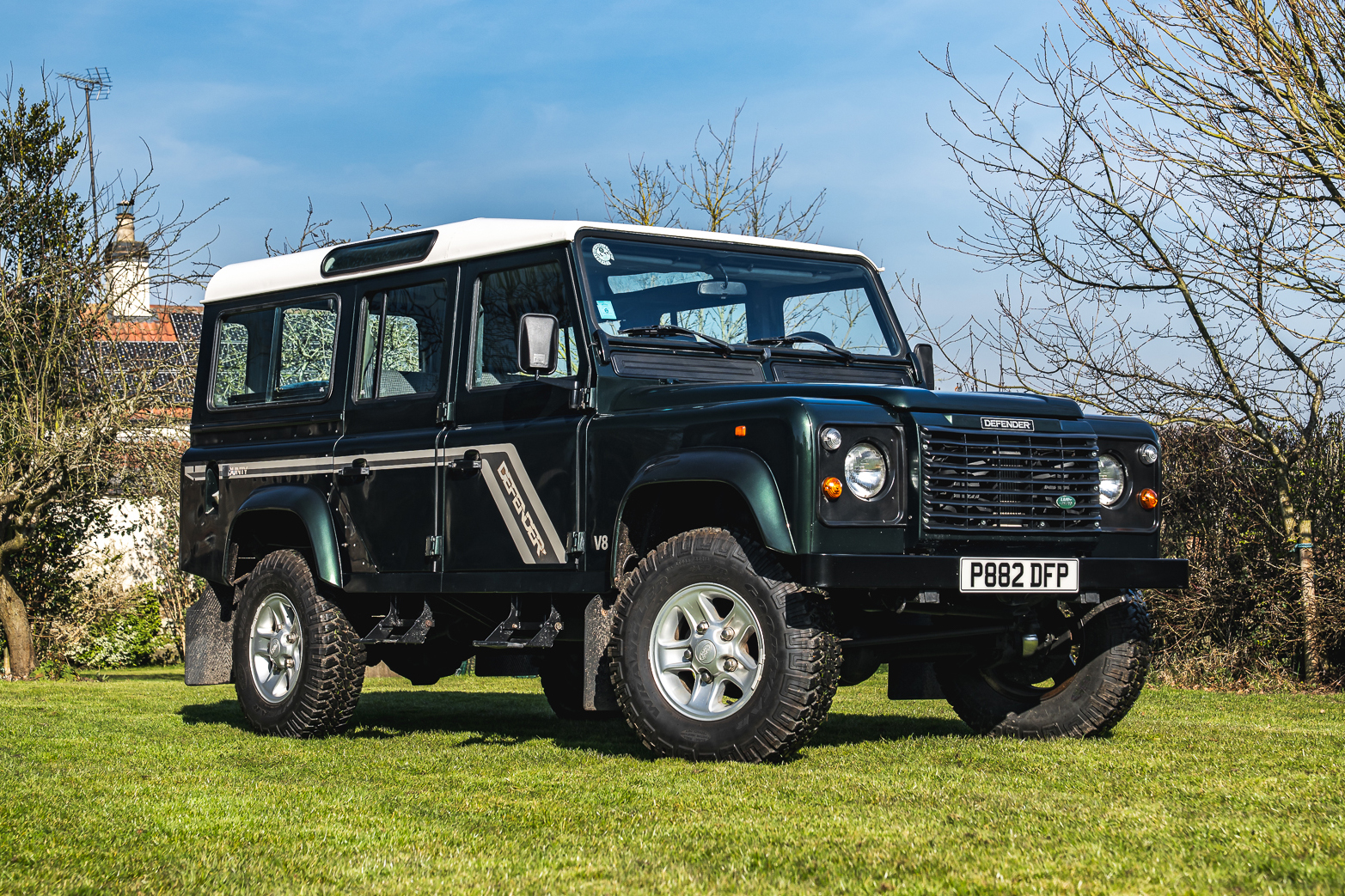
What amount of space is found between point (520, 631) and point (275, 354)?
2.72 m

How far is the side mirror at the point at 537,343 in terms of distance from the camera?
738 centimetres

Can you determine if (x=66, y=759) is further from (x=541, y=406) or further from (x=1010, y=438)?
(x=1010, y=438)

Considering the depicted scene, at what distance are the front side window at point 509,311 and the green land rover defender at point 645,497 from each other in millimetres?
18

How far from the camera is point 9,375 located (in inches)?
694

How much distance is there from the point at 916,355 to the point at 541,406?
223 cm

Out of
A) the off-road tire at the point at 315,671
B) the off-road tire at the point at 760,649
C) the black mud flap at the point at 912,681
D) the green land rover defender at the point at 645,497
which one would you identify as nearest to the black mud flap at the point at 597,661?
the green land rover defender at the point at 645,497

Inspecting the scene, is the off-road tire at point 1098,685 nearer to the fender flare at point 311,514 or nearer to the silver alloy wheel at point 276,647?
the fender flare at point 311,514

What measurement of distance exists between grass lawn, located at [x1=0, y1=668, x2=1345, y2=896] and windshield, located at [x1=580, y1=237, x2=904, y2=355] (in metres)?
2.14

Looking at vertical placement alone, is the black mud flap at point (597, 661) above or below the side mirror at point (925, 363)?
below

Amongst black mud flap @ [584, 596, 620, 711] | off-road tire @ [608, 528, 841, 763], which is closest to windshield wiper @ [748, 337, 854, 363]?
off-road tire @ [608, 528, 841, 763]

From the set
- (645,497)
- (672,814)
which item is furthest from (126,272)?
(672,814)

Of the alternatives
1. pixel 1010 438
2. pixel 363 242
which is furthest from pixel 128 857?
pixel 363 242

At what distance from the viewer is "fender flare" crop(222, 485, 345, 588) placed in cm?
870

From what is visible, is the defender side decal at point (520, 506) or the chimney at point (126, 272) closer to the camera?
the defender side decal at point (520, 506)
